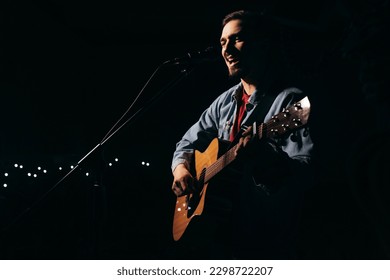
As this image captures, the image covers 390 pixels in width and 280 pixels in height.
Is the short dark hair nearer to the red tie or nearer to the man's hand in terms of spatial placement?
the red tie

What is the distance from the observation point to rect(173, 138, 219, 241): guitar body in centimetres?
203

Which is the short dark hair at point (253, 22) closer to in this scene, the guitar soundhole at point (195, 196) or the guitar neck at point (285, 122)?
the guitar neck at point (285, 122)

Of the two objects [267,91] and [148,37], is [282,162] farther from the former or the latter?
[148,37]

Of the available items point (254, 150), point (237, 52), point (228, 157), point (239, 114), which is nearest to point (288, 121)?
point (254, 150)

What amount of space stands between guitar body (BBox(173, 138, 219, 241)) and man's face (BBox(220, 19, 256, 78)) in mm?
393

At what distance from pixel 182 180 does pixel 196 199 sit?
0.17 metres

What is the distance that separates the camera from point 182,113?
279 centimetres

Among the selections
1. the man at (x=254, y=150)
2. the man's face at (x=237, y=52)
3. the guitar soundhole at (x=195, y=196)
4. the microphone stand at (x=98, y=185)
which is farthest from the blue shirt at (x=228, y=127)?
the microphone stand at (x=98, y=185)

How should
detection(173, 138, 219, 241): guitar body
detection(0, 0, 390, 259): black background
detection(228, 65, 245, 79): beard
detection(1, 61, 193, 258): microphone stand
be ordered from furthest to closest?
detection(228, 65, 245, 79): beard < detection(173, 138, 219, 241): guitar body < detection(0, 0, 390, 259): black background < detection(1, 61, 193, 258): microphone stand

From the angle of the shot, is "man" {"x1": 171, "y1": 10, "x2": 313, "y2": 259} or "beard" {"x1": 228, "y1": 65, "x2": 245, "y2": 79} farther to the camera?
"beard" {"x1": 228, "y1": 65, "x2": 245, "y2": 79}

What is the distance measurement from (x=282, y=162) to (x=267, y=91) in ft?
1.50

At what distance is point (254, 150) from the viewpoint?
179 centimetres

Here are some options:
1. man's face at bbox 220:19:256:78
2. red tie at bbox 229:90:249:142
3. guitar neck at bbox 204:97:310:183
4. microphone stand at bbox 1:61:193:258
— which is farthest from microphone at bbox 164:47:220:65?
guitar neck at bbox 204:97:310:183
